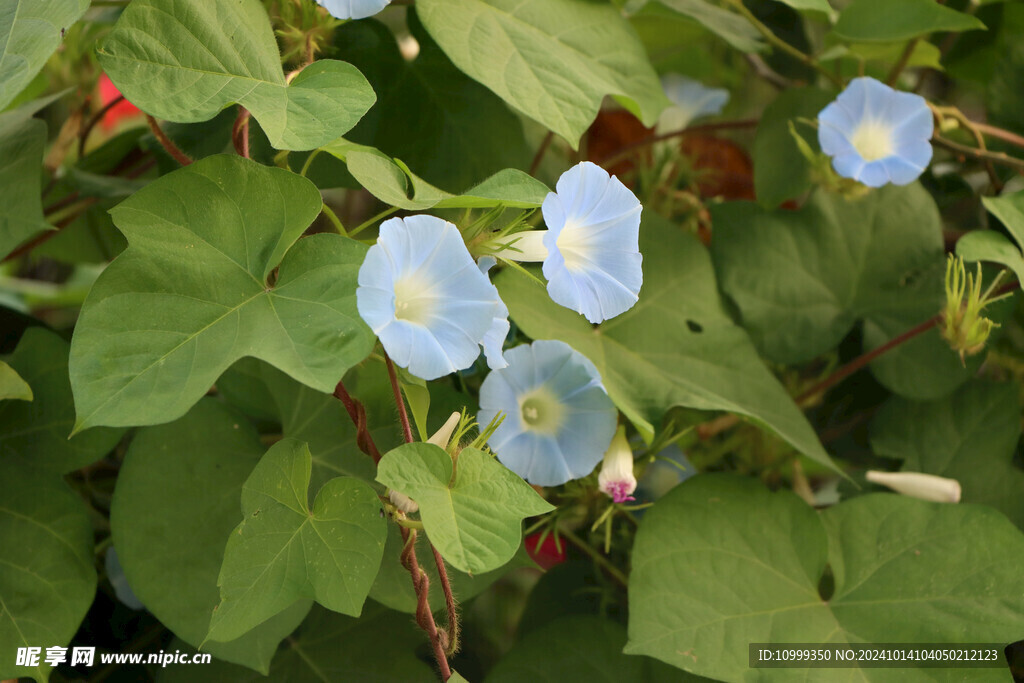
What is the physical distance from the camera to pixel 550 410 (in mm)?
548

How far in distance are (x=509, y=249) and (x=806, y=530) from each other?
14.5 inches

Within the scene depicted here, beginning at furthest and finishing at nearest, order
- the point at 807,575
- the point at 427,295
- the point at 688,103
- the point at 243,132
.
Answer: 1. the point at 688,103
2. the point at 807,575
3. the point at 243,132
4. the point at 427,295

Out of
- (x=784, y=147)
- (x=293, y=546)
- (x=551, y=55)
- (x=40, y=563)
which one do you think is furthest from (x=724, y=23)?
(x=40, y=563)

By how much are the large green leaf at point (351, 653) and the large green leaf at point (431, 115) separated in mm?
368

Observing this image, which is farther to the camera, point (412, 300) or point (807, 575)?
point (807, 575)

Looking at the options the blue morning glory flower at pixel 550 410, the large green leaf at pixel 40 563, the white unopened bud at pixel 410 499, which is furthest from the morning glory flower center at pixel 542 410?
the large green leaf at pixel 40 563

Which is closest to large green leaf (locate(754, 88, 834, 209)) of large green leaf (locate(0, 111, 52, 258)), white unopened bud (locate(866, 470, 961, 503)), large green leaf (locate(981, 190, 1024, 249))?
large green leaf (locate(981, 190, 1024, 249))

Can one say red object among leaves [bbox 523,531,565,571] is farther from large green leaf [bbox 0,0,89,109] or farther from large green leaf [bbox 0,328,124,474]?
large green leaf [bbox 0,0,89,109]

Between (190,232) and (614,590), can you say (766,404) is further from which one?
(190,232)

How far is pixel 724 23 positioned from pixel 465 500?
0.58 metres

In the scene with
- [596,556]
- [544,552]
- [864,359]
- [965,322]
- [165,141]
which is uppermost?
[165,141]

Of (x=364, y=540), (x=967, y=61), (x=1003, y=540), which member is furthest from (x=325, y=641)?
(x=967, y=61)

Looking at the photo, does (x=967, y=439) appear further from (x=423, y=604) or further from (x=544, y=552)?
(x=423, y=604)

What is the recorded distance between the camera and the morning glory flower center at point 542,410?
55cm
